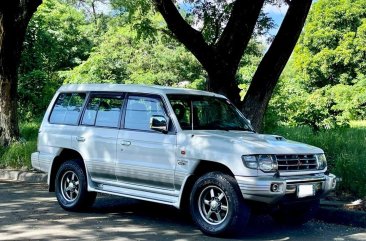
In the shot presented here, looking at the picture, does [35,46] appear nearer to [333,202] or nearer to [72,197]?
[72,197]

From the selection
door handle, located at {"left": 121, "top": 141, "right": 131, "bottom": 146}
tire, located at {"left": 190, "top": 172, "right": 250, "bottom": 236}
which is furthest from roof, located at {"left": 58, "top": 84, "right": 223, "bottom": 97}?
→ tire, located at {"left": 190, "top": 172, "right": 250, "bottom": 236}

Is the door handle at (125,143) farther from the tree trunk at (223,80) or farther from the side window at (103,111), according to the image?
the tree trunk at (223,80)

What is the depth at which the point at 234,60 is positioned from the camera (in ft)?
37.2

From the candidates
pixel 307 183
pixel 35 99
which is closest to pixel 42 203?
pixel 307 183

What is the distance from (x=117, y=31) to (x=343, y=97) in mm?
13485

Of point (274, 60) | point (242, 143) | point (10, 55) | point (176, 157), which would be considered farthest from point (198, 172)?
point (10, 55)

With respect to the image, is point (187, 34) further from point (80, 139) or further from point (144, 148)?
point (144, 148)

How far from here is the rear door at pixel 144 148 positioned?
728 cm

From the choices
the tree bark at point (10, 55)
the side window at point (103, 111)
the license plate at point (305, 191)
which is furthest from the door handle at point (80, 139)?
the tree bark at point (10, 55)

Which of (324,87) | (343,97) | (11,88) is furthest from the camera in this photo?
(324,87)

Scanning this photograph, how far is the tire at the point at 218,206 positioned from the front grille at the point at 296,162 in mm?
623

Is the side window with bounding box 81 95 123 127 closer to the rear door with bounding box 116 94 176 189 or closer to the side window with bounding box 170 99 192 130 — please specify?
the rear door with bounding box 116 94 176 189

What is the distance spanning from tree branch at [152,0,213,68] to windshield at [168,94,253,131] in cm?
287

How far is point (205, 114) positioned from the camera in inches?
310
